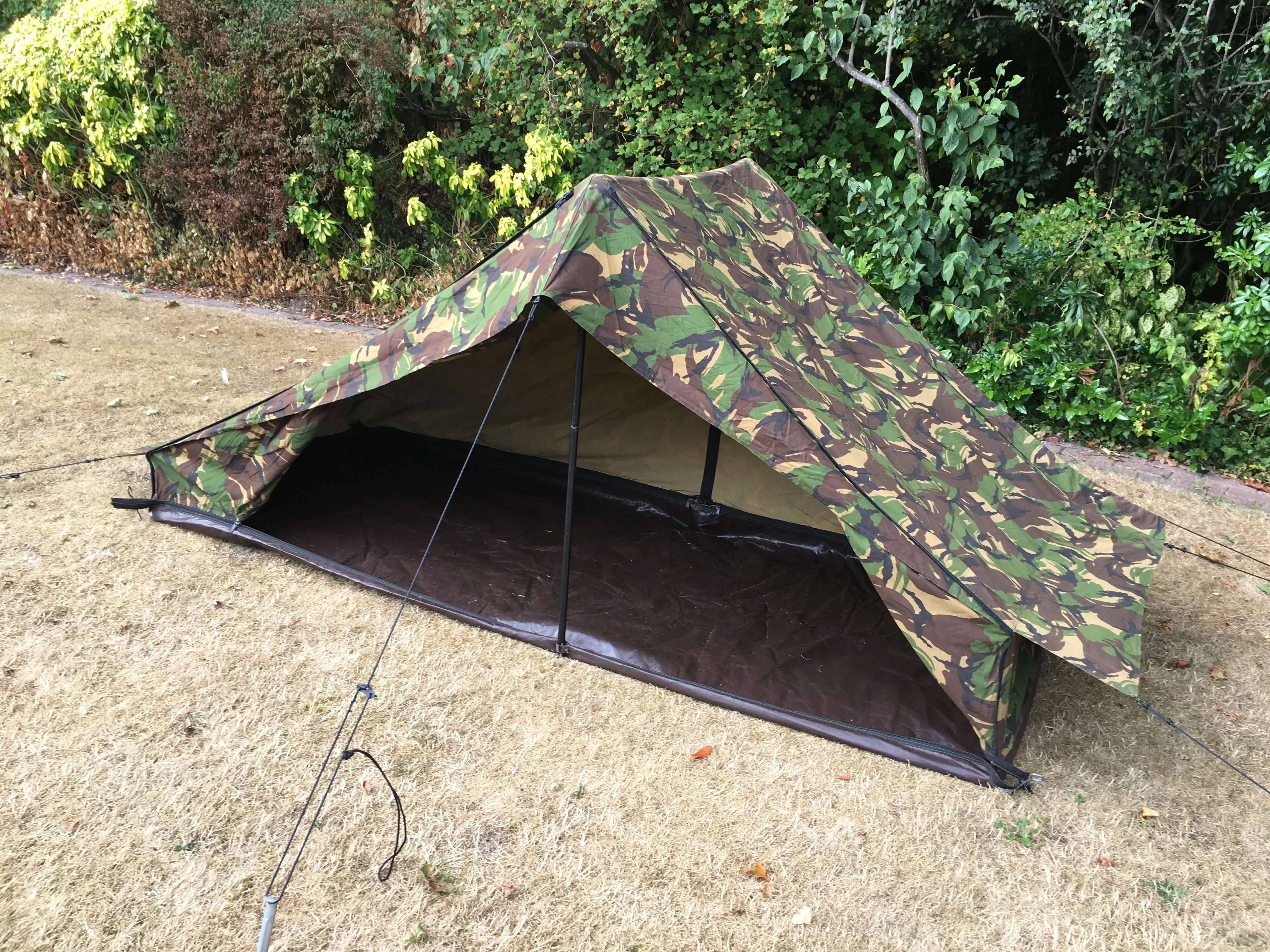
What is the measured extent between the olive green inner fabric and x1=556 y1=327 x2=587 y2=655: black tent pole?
991 millimetres

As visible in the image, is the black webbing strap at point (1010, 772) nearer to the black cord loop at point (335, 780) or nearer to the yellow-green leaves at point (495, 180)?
the black cord loop at point (335, 780)

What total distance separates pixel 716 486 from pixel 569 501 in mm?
1238

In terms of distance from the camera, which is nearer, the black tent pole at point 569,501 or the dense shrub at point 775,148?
the black tent pole at point 569,501

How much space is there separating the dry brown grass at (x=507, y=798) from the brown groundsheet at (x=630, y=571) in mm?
149

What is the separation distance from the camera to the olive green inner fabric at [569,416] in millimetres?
3785

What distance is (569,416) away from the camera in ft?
13.4

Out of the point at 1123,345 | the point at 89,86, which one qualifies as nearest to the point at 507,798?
the point at 1123,345

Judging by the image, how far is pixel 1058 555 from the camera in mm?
2951

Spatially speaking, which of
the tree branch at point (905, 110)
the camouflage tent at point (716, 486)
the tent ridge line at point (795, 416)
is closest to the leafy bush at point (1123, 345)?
the tree branch at point (905, 110)

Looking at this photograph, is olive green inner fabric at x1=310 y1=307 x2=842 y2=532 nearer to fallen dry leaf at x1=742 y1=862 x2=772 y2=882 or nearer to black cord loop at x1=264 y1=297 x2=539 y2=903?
black cord loop at x1=264 y1=297 x2=539 y2=903

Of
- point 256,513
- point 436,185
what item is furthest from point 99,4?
point 256,513

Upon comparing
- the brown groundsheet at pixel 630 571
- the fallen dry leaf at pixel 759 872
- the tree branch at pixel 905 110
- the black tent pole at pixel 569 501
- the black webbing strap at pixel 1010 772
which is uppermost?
the tree branch at pixel 905 110

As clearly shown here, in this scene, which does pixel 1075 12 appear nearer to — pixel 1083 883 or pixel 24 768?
pixel 1083 883

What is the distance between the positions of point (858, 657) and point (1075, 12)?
4481 millimetres
